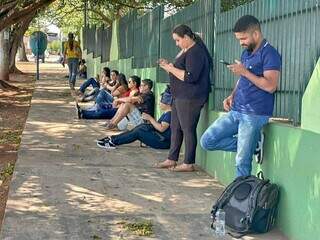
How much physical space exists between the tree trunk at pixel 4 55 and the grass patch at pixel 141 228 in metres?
17.4

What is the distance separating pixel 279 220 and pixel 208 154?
234 cm

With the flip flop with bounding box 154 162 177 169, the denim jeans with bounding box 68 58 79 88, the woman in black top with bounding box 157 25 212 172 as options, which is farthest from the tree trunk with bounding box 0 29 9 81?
the woman in black top with bounding box 157 25 212 172

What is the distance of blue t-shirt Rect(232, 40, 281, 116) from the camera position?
5.00m

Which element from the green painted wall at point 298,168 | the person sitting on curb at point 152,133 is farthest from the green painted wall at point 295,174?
the person sitting on curb at point 152,133

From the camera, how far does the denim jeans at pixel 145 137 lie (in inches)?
337

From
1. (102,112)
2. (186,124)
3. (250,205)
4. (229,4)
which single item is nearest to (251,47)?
(250,205)

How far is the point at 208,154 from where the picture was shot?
733cm

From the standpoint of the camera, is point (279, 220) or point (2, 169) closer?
point (279, 220)

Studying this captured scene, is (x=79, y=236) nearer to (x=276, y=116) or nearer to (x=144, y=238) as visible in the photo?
(x=144, y=238)

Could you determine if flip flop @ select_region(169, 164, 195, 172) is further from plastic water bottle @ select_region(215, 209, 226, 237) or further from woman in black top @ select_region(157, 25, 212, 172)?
plastic water bottle @ select_region(215, 209, 226, 237)

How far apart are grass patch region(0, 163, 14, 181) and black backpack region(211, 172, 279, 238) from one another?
300 cm

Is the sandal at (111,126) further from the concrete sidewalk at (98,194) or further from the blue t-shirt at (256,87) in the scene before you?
the blue t-shirt at (256,87)

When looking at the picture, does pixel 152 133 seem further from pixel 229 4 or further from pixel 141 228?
pixel 141 228

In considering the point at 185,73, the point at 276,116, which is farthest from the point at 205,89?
the point at 276,116
